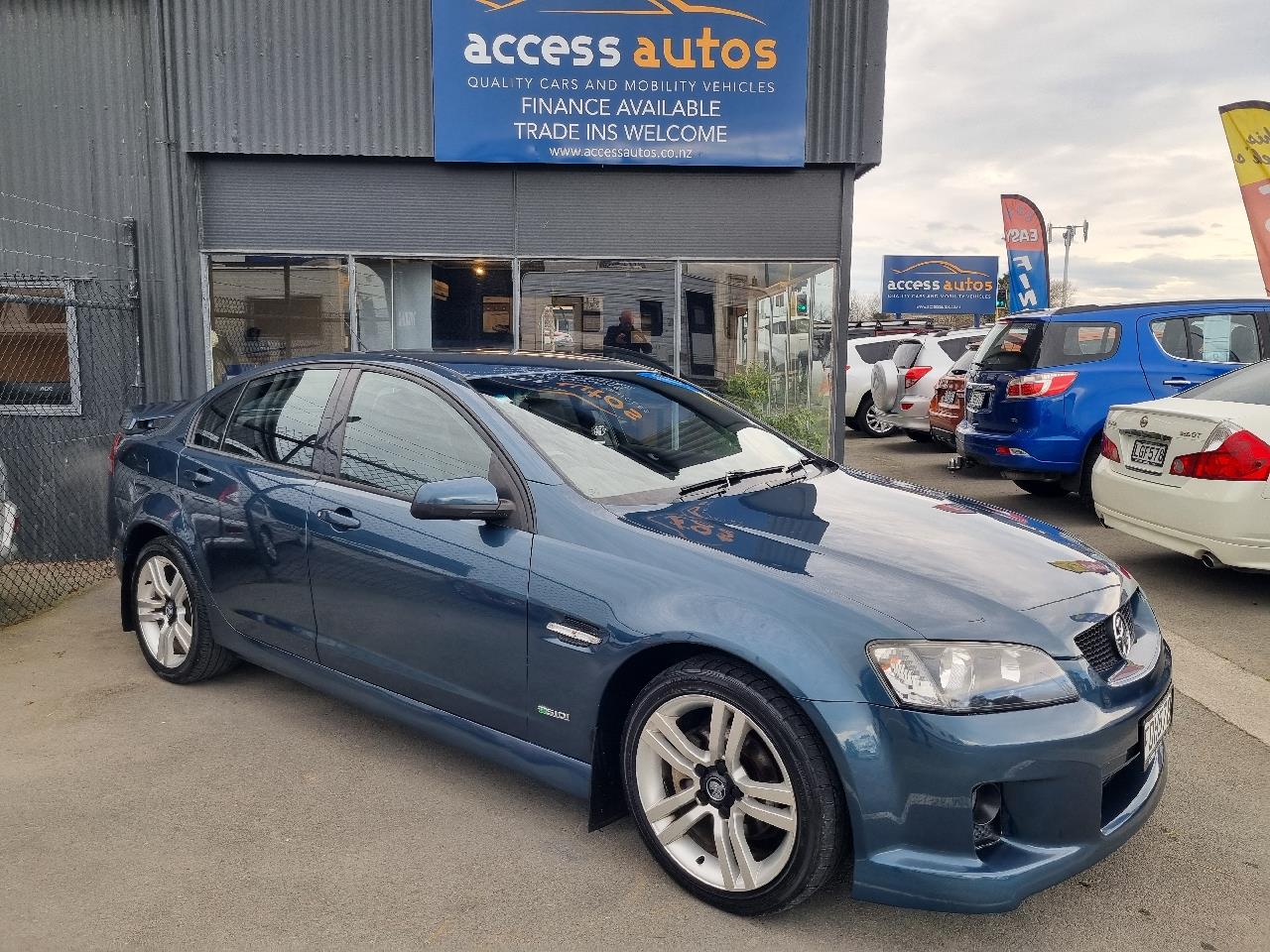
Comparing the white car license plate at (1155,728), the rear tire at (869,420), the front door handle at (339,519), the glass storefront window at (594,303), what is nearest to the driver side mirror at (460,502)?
the front door handle at (339,519)

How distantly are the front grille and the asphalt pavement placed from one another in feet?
2.25

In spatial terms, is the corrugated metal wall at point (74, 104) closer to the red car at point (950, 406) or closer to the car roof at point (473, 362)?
the car roof at point (473, 362)

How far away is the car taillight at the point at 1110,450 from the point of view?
6.29 metres

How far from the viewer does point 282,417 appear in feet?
13.6

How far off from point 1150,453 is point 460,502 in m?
4.62

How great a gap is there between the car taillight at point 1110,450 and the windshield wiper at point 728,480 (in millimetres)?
3494

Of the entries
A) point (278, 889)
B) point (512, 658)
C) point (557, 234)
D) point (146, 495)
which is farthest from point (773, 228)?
point (278, 889)

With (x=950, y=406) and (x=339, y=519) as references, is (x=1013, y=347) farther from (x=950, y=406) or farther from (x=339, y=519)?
(x=339, y=519)

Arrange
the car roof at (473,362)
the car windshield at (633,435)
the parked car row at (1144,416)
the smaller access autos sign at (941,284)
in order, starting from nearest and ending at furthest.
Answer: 1. the car windshield at (633,435)
2. the car roof at (473,362)
3. the parked car row at (1144,416)
4. the smaller access autos sign at (941,284)

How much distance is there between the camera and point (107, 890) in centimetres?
291

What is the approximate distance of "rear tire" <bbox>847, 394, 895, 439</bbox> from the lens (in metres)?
15.2

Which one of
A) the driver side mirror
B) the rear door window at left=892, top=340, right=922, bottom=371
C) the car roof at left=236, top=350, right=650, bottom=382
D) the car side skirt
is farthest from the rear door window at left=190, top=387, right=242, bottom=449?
the rear door window at left=892, top=340, right=922, bottom=371

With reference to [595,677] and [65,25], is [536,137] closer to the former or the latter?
[65,25]

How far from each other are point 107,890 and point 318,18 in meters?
7.43
